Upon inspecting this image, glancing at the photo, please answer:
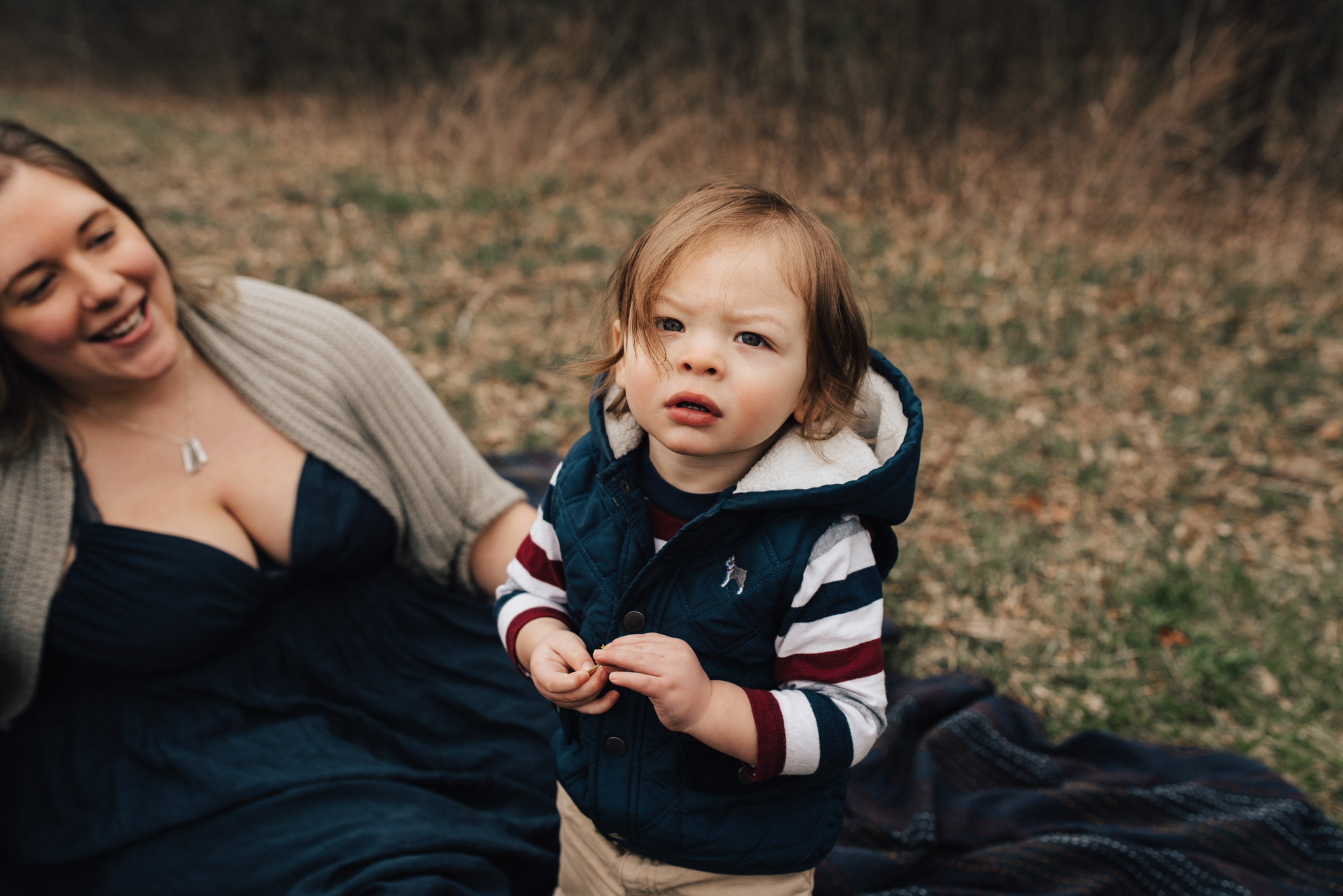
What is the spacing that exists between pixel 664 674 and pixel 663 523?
274 millimetres

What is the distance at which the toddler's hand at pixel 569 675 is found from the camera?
126cm

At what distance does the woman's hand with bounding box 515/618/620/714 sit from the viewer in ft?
4.13

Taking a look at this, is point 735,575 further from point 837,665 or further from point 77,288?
point 77,288

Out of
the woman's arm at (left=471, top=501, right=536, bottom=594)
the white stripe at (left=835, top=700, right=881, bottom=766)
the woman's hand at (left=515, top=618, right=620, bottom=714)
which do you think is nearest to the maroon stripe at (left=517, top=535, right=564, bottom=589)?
the woman's hand at (left=515, top=618, right=620, bottom=714)

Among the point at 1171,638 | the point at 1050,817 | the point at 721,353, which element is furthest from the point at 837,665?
the point at 1171,638

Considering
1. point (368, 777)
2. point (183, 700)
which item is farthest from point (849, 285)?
Result: point (183, 700)

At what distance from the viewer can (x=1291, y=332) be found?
17.1 feet

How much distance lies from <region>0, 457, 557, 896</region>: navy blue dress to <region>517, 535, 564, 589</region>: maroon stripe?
694mm

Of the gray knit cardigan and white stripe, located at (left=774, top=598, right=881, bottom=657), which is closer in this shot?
white stripe, located at (left=774, top=598, right=881, bottom=657)

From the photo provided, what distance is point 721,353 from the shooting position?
1179mm

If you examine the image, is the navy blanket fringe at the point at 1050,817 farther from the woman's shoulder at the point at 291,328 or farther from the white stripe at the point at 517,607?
the woman's shoulder at the point at 291,328

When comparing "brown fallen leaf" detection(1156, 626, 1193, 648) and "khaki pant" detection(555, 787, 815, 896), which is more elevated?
"khaki pant" detection(555, 787, 815, 896)

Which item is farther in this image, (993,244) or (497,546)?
(993,244)

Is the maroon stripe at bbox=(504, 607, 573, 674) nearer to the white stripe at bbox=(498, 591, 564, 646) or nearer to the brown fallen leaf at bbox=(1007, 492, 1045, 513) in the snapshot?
the white stripe at bbox=(498, 591, 564, 646)
